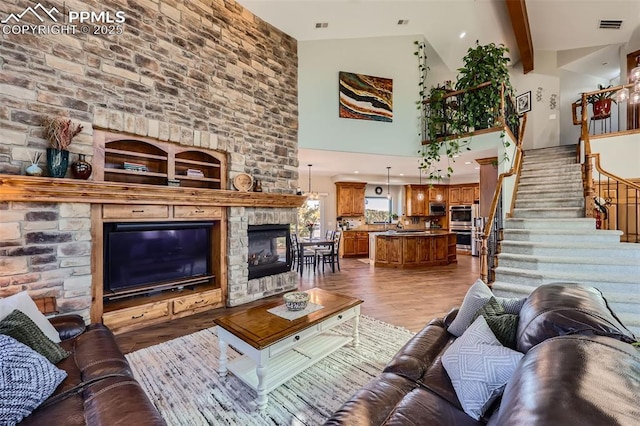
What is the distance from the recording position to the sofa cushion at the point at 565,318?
1.21 m

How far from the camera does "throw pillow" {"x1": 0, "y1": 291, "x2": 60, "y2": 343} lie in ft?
6.14

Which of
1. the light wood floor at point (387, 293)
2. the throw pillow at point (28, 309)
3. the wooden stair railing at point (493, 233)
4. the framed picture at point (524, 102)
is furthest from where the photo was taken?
the framed picture at point (524, 102)

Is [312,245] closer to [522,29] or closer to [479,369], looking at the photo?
[479,369]

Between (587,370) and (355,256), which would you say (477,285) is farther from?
(355,256)

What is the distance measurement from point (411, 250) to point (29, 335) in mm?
6853

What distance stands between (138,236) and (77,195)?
86cm

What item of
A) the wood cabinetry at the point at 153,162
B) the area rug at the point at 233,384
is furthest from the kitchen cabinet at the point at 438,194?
the wood cabinetry at the point at 153,162

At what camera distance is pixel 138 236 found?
3.48 meters

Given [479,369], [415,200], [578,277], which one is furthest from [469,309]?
[415,200]

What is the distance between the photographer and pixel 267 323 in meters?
2.25

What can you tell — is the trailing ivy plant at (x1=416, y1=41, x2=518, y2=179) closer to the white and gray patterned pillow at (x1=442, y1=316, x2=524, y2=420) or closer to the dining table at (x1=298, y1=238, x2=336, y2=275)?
the dining table at (x1=298, y1=238, x2=336, y2=275)

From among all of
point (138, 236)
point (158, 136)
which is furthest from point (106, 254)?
point (158, 136)

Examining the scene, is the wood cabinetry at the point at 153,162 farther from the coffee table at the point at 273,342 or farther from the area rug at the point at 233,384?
the coffee table at the point at 273,342

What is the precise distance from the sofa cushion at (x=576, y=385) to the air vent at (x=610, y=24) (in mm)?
9113
